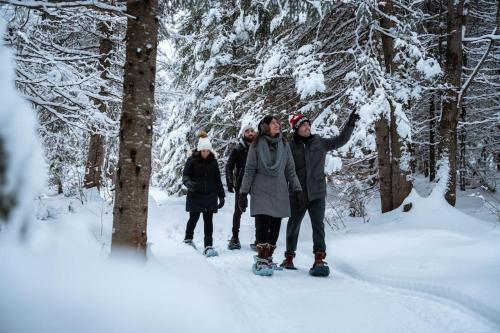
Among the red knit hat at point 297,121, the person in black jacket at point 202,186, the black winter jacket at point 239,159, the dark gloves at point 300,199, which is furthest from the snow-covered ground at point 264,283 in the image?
the red knit hat at point 297,121

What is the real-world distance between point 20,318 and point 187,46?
48.6ft

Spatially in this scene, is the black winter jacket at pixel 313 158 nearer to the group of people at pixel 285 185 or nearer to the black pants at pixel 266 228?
the group of people at pixel 285 185

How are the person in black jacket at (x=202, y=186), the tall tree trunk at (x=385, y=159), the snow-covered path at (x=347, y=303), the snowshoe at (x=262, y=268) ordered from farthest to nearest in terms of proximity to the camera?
1. the tall tree trunk at (x=385, y=159)
2. the person in black jacket at (x=202, y=186)
3. the snowshoe at (x=262, y=268)
4. the snow-covered path at (x=347, y=303)

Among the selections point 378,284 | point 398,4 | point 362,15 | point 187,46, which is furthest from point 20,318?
point 187,46

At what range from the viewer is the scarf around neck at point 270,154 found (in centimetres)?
535

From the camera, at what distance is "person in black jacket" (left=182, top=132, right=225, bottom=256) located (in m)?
6.99

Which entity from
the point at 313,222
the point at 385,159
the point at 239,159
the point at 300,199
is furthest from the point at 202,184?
the point at 385,159

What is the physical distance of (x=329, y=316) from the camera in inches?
133

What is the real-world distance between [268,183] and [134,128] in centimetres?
216

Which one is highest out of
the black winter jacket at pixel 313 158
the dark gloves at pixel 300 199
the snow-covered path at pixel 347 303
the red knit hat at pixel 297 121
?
the red knit hat at pixel 297 121

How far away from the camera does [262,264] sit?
16.6 feet

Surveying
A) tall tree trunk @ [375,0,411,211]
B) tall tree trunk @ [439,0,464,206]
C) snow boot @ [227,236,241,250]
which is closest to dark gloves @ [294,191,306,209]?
snow boot @ [227,236,241,250]

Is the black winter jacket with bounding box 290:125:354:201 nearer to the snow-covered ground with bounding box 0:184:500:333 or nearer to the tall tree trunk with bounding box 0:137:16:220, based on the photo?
the snow-covered ground with bounding box 0:184:500:333

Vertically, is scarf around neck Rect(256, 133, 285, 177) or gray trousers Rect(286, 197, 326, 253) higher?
scarf around neck Rect(256, 133, 285, 177)
